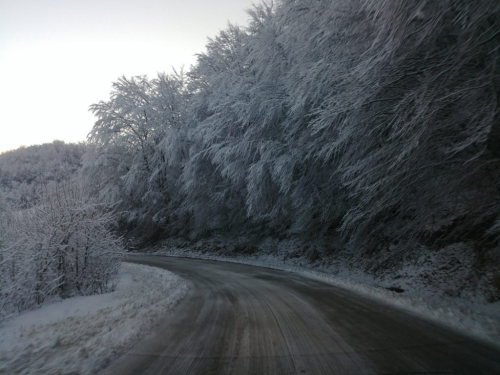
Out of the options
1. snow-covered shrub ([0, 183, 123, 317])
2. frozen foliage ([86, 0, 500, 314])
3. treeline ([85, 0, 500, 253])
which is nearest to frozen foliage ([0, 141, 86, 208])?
treeline ([85, 0, 500, 253])

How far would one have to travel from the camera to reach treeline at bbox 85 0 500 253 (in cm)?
603

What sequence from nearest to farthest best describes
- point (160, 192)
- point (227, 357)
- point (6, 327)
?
1. point (227, 357)
2. point (6, 327)
3. point (160, 192)

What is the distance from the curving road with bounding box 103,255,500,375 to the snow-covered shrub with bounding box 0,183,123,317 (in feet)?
11.7

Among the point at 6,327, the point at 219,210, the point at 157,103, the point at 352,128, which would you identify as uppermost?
the point at 157,103

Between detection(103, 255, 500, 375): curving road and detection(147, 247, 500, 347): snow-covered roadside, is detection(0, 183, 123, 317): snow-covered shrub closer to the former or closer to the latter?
detection(103, 255, 500, 375): curving road

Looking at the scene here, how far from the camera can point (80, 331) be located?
16.0ft

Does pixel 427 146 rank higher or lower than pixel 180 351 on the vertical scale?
higher

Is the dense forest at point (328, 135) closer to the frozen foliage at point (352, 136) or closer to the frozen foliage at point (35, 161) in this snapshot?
the frozen foliage at point (352, 136)

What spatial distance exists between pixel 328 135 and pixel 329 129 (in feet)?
0.68

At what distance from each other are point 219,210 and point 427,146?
17.1 m

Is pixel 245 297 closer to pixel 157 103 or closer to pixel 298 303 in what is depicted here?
pixel 298 303

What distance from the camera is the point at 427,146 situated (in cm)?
666

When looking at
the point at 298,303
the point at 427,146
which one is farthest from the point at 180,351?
the point at 427,146

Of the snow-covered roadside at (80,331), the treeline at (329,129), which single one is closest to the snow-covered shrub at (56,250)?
the snow-covered roadside at (80,331)
